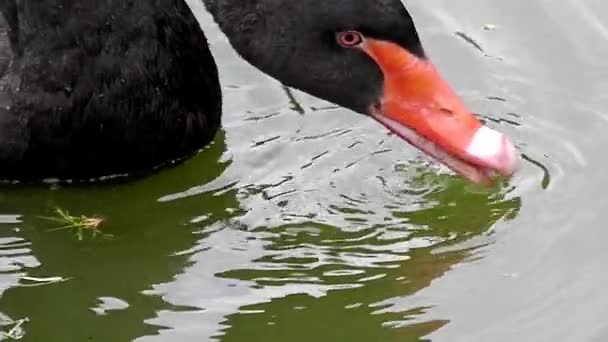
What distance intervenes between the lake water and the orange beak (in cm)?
39

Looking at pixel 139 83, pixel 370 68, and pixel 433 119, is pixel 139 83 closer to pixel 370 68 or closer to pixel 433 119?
pixel 370 68

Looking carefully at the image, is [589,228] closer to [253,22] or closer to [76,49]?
[253,22]

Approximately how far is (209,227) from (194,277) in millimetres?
321

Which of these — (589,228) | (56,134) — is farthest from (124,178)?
(589,228)

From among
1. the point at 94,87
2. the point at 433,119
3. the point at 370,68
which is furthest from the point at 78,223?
the point at 433,119

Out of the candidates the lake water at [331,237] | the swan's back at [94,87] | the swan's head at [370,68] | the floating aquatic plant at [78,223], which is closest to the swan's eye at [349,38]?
the swan's head at [370,68]

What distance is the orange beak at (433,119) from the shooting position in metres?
5.54

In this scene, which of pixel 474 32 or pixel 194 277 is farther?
pixel 474 32

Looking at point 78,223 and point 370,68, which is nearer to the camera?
point 370,68

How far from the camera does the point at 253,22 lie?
562 cm

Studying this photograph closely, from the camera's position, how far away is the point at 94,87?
6121 mm

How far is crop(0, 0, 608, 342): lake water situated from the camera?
18.2 ft

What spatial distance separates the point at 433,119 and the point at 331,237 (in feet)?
2.01

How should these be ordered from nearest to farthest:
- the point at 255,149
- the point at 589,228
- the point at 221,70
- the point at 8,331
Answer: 1. the point at 8,331
2. the point at 589,228
3. the point at 255,149
4. the point at 221,70
